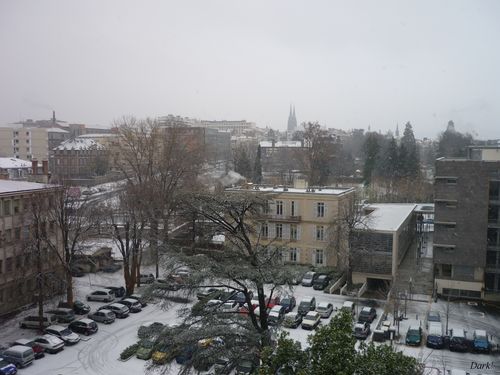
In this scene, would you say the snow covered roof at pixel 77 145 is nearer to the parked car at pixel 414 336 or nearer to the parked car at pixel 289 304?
the parked car at pixel 289 304

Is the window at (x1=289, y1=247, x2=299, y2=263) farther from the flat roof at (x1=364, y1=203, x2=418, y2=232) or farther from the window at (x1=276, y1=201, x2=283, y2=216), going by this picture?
the flat roof at (x1=364, y1=203, x2=418, y2=232)

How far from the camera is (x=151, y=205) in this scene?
25.4 metres

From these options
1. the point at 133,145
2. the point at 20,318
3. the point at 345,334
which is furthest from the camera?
the point at 133,145

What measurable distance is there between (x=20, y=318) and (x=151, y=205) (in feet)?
26.4

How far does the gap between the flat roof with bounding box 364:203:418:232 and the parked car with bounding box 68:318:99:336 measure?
13691 mm

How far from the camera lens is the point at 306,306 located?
2102cm

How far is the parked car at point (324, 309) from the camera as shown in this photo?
20484mm

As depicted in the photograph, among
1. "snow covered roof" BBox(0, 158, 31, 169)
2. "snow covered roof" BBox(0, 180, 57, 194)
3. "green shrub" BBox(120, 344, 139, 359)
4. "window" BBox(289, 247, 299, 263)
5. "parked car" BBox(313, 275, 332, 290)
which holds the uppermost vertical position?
"snow covered roof" BBox(0, 158, 31, 169)

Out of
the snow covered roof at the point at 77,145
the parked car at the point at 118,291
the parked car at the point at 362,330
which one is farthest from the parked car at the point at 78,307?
the snow covered roof at the point at 77,145

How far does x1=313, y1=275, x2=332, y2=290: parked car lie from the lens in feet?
78.8

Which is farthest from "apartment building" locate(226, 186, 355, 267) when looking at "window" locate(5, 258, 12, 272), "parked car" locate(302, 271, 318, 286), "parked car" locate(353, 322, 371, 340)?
→ "window" locate(5, 258, 12, 272)

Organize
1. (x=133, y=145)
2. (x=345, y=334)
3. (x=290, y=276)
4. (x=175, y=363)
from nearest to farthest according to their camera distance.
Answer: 1. (x=345, y=334)
2. (x=290, y=276)
3. (x=175, y=363)
4. (x=133, y=145)

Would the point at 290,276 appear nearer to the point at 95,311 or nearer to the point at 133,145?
the point at 95,311

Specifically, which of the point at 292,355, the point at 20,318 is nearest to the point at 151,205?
the point at 20,318
